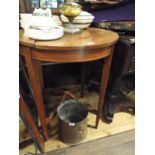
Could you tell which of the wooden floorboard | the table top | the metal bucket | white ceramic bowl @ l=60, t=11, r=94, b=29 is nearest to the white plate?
the table top

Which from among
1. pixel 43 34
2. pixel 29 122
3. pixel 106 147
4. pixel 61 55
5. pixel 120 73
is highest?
pixel 43 34

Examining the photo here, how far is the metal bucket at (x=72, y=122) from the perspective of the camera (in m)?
1.44

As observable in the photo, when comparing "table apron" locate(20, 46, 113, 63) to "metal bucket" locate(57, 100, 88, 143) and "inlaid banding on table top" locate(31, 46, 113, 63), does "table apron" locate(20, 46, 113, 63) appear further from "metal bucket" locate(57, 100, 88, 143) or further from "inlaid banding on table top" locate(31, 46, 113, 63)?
"metal bucket" locate(57, 100, 88, 143)

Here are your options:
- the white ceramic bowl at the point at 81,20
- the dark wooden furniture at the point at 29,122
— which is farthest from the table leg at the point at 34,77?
the white ceramic bowl at the point at 81,20

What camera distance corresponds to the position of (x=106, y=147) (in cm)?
148

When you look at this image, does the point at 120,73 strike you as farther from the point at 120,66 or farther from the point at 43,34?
the point at 43,34

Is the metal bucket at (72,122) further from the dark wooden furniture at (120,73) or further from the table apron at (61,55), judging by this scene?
the table apron at (61,55)

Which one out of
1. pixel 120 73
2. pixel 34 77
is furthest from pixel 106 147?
pixel 34 77

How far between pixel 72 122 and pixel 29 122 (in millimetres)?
341

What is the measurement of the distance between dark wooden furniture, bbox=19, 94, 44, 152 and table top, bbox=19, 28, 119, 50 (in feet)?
0.95

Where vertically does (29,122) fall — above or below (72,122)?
above

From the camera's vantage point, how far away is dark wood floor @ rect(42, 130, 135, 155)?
4.72ft

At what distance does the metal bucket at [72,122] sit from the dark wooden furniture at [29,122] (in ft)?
0.54
